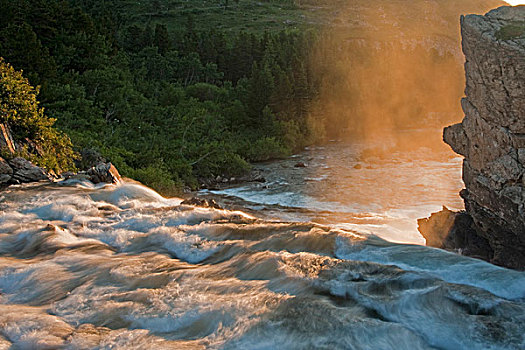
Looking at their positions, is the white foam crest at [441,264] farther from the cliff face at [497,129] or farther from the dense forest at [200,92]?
the dense forest at [200,92]

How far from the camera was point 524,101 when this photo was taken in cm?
1373

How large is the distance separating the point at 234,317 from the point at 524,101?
37.1ft

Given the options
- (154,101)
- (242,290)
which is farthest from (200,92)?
(242,290)

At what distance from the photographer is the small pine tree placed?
674 inches

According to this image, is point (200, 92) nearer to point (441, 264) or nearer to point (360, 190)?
point (360, 190)

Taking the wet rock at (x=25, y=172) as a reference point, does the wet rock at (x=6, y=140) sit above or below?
above

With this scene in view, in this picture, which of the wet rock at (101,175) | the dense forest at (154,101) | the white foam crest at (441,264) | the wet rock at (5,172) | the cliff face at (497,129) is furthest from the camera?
the dense forest at (154,101)

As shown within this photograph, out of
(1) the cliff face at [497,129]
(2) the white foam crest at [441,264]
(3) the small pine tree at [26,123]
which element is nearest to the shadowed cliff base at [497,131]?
(1) the cliff face at [497,129]

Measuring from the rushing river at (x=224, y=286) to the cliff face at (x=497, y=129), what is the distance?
6.95 metres

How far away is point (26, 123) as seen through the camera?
1770 cm

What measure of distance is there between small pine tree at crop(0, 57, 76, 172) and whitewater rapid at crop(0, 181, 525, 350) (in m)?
6.81

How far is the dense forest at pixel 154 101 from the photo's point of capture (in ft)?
94.8

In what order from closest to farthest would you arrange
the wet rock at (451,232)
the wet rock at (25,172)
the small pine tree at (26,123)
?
1. the wet rock at (25,172)
2. the wet rock at (451,232)
3. the small pine tree at (26,123)

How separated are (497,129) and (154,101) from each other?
108 feet
